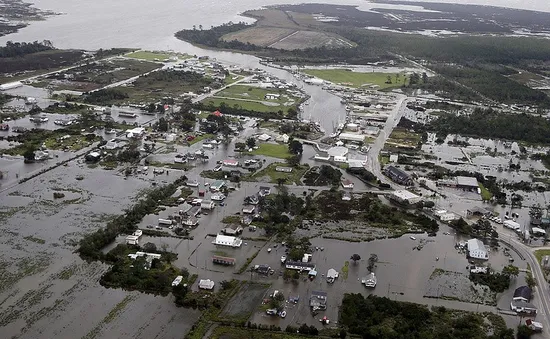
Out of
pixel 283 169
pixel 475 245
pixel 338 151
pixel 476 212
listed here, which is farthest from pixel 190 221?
pixel 476 212

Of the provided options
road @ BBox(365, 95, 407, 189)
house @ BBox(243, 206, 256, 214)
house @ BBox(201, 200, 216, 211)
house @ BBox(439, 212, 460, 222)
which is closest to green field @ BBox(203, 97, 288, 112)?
road @ BBox(365, 95, 407, 189)

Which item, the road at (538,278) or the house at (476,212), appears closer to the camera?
the road at (538,278)

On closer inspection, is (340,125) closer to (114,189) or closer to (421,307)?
(114,189)

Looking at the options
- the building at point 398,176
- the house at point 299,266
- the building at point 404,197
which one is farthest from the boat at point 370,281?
the building at point 398,176

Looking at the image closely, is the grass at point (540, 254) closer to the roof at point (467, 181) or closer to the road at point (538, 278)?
the road at point (538, 278)

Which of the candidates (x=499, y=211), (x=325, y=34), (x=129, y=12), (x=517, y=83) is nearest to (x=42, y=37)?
(x=129, y=12)

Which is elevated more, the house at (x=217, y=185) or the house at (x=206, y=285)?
the house at (x=217, y=185)
